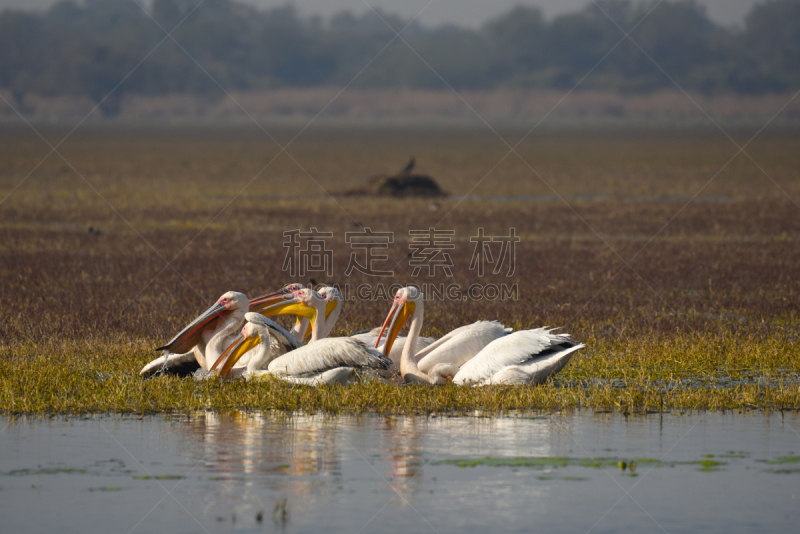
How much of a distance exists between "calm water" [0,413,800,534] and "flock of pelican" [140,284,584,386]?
103cm

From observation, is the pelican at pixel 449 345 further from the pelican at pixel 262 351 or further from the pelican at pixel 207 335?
the pelican at pixel 207 335

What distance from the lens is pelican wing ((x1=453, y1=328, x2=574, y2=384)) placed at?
964 cm

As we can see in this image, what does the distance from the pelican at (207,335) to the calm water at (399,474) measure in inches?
69.8

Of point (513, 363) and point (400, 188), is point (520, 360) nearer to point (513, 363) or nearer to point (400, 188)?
point (513, 363)

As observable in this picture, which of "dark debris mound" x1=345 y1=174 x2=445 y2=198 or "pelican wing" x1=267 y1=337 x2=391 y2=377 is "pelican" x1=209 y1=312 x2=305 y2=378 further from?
"dark debris mound" x1=345 y1=174 x2=445 y2=198

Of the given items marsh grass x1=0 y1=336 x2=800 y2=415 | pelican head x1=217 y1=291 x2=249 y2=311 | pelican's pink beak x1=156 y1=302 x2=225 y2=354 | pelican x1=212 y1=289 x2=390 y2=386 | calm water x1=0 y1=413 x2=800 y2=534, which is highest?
pelican head x1=217 y1=291 x2=249 y2=311

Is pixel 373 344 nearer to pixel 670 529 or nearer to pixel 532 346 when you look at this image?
pixel 532 346

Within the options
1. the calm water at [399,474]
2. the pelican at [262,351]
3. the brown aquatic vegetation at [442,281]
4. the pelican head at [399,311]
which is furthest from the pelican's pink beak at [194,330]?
the calm water at [399,474]

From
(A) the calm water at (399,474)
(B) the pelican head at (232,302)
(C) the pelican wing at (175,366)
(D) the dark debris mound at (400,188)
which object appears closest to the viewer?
(A) the calm water at (399,474)

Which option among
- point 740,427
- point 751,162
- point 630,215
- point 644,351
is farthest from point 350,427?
point 751,162

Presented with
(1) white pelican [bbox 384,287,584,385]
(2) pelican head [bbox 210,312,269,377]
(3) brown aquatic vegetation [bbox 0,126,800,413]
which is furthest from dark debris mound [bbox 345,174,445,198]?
(1) white pelican [bbox 384,287,584,385]

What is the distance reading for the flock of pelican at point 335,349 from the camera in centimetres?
968

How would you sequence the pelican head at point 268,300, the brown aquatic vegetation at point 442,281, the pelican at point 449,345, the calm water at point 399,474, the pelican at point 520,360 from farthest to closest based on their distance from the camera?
the pelican head at point 268,300
the pelican at point 449,345
the pelican at point 520,360
the brown aquatic vegetation at point 442,281
the calm water at point 399,474

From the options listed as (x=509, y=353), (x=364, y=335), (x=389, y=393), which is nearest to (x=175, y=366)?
(x=364, y=335)
